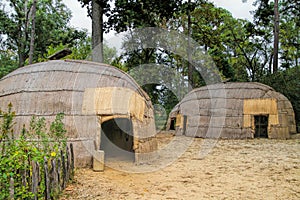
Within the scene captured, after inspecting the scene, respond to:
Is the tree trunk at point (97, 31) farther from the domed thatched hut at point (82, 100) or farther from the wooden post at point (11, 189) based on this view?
the wooden post at point (11, 189)

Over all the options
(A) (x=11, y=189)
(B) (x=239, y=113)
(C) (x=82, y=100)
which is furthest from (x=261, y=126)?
(A) (x=11, y=189)

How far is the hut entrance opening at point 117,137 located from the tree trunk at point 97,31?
3041mm

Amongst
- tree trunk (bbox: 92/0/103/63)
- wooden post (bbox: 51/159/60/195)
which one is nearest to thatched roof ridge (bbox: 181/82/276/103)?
tree trunk (bbox: 92/0/103/63)

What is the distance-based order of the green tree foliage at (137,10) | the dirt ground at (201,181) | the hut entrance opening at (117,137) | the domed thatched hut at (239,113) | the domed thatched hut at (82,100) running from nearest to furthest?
the dirt ground at (201,181) < the domed thatched hut at (82,100) < the hut entrance opening at (117,137) < the green tree foliage at (137,10) < the domed thatched hut at (239,113)

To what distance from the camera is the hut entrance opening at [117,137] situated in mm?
10000

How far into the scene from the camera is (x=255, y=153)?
992cm

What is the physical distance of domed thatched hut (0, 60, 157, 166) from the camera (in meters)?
7.36

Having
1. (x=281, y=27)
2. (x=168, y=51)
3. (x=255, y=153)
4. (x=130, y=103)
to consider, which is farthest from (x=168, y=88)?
(x=130, y=103)

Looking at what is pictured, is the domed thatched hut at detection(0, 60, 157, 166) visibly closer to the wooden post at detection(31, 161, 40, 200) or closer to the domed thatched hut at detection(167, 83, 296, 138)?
the wooden post at detection(31, 161, 40, 200)

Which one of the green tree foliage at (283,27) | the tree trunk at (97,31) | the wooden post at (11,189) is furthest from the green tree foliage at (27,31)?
the wooden post at (11,189)

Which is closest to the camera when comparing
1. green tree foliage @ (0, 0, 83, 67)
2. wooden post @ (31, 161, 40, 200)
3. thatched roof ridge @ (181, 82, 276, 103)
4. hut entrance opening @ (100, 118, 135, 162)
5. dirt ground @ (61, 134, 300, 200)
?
wooden post @ (31, 161, 40, 200)

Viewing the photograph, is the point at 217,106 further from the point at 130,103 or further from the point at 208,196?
the point at 208,196

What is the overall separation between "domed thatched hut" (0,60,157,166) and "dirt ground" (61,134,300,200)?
83 cm

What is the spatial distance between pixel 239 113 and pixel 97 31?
8116mm
